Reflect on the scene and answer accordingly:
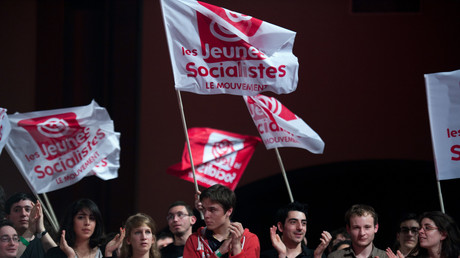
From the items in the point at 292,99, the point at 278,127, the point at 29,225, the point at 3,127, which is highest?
the point at 292,99

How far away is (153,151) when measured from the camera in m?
12.1

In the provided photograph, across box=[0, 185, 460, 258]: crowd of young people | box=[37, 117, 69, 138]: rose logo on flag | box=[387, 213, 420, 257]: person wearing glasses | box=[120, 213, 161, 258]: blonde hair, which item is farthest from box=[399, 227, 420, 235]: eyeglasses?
box=[37, 117, 69, 138]: rose logo on flag

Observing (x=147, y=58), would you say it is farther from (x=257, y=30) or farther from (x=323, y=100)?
(x=257, y=30)

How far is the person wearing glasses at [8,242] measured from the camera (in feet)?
22.4

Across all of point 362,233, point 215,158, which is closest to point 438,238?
point 362,233

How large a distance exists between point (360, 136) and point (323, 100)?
2.24ft

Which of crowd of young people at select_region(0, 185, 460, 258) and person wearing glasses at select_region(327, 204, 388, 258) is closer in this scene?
crowd of young people at select_region(0, 185, 460, 258)

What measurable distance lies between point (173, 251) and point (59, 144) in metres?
1.83

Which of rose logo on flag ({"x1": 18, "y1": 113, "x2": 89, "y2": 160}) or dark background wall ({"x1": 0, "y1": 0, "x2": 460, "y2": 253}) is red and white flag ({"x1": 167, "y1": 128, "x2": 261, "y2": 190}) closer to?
rose logo on flag ({"x1": 18, "y1": 113, "x2": 89, "y2": 160})

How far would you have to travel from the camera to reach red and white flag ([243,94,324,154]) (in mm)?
8930

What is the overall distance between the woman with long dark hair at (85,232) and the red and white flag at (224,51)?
1.43 metres

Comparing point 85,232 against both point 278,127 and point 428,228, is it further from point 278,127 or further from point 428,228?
point 428,228

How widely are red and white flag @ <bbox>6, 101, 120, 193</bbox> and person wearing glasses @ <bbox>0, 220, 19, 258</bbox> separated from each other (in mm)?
1792

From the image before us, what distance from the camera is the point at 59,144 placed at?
900cm
